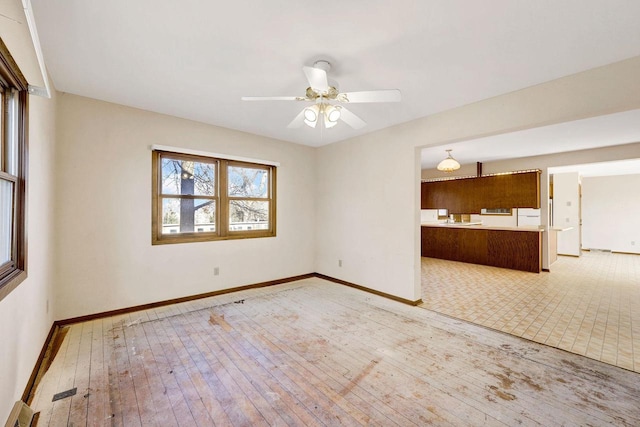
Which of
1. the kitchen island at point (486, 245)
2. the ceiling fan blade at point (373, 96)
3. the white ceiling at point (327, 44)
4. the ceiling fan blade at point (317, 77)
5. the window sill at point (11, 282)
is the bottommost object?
the kitchen island at point (486, 245)

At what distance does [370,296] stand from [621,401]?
263 centimetres

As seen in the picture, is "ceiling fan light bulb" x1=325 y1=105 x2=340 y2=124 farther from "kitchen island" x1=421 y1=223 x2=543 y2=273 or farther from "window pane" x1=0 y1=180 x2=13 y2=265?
"kitchen island" x1=421 y1=223 x2=543 y2=273

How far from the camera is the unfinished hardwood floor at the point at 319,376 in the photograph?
5.65 feet

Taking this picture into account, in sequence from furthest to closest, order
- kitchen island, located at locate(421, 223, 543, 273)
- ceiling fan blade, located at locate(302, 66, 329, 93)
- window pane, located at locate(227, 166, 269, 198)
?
kitchen island, located at locate(421, 223, 543, 273) → window pane, located at locate(227, 166, 269, 198) → ceiling fan blade, located at locate(302, 66, 329, 93)

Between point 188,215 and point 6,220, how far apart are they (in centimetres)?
215

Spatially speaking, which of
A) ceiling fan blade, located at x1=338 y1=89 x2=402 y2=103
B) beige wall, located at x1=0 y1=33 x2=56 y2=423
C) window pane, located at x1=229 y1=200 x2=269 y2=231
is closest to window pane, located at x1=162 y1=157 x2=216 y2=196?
window pane, located at x1=229 y1=200 x2=269 y2=231

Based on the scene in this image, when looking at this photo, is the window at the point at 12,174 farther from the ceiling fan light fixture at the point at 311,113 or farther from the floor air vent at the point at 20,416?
the ceiling fan light fixture at the point at 311,113

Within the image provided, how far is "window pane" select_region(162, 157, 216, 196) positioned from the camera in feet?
12.2

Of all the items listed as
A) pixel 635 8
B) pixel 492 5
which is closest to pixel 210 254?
pixel 492 5

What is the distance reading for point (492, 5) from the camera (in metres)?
1.68

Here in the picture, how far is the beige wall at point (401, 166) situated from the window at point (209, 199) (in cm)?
123

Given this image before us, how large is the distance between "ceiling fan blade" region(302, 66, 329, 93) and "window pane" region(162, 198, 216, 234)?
271 centimetres

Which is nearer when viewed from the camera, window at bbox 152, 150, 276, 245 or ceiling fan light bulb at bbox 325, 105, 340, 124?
ceiling fan light bulb at bbox 325, 105, 340, 124

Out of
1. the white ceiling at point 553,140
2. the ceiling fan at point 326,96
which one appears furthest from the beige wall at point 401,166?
the ceiling fan at point 326,96
